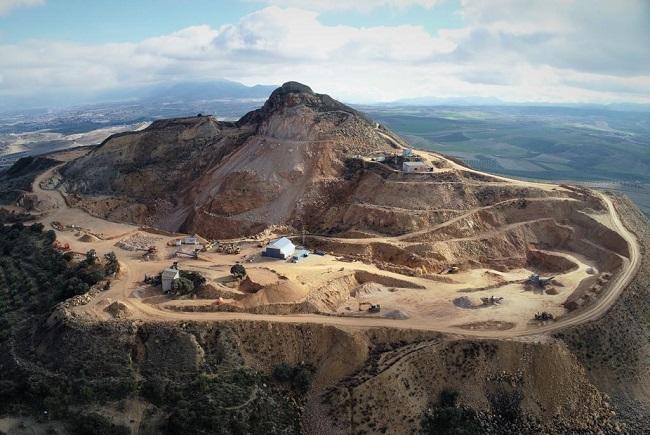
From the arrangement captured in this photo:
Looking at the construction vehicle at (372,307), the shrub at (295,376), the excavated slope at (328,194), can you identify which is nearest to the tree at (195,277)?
the shrub at (295,376)

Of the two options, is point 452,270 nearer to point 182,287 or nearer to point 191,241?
point 182,287

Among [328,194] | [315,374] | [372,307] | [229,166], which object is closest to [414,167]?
[328,194]

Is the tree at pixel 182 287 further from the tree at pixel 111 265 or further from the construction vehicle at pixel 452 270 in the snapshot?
the construction vehicle at pixel 452 270

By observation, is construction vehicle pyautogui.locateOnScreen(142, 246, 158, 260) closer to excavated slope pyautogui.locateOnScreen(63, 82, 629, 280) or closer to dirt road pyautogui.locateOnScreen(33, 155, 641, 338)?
dirt road pyautogui.locateOnScreen(33, 155, 641, 338)

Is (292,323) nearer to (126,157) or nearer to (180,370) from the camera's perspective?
(180,370)

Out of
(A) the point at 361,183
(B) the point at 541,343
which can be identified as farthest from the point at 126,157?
(B) the point at 541,343
